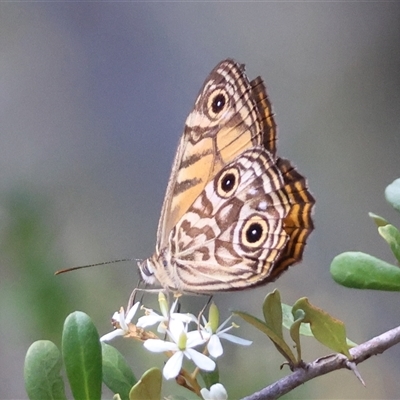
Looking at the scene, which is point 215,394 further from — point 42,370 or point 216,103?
point 216,103

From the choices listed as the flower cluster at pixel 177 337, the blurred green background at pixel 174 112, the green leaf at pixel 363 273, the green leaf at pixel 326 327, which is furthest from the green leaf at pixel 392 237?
the blurred green background at pixel 174 112

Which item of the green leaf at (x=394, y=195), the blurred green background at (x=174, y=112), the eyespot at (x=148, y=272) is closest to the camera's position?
the green leaf at (x=394, y=195)

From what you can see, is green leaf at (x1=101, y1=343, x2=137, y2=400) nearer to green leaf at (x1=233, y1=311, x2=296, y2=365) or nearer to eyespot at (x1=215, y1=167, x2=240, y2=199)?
green leaf at (x1=233, y1=311, x2=296, y2=365)

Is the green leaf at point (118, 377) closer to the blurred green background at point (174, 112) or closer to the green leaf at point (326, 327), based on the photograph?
the green leaf at point (326, 327)

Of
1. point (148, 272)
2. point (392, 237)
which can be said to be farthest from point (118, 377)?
point (392, 237)

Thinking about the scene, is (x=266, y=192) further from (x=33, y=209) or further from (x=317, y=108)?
(x=317, y=108)

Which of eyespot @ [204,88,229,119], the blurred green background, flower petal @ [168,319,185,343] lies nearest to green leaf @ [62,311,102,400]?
flower petal @ [168,319,185,343]

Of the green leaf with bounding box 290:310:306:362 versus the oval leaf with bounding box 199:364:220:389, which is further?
the oval leaf with bounding box 199:364:220:389
